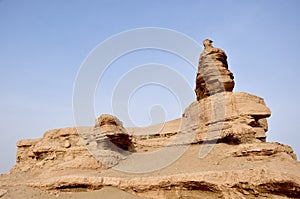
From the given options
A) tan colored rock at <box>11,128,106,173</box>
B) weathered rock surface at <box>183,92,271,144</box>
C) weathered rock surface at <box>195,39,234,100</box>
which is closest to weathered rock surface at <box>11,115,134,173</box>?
tan colored rock at <box>11,128,106,173</box>

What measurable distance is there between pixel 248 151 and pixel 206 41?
7.90m

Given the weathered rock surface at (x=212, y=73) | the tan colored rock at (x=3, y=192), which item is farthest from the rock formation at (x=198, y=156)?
the tan colored rock at (x=3, y=192)

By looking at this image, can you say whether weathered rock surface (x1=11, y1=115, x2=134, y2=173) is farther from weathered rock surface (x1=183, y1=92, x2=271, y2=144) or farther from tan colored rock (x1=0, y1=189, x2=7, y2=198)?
weathered rock surface (x1=183, y1=92, x2=271, y2=144)

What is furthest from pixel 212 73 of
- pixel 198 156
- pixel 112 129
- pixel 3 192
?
pixel 3 192

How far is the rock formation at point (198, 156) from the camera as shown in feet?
23.7

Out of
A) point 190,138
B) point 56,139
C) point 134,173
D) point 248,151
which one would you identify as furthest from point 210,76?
point 56,139

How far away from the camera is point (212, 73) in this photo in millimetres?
13164

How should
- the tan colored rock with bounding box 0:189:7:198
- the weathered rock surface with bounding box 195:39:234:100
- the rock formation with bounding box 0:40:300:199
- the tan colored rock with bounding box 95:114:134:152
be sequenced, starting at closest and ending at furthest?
the rock formation with bounding box 0:40:300:199 → the tan colored rock with bounding box 0:189:7:198 → the weathered rock surface with bounding box 195:39:234:100 → the tan colored rock with bounding box 95:114:134:152

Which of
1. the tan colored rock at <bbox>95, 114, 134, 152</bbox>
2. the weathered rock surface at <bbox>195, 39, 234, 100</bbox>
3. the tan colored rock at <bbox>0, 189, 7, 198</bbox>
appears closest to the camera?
the tan colored rock at <bbox>0, 189, 7, 198</bbox>

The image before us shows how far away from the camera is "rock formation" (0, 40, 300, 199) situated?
7227 millimetres

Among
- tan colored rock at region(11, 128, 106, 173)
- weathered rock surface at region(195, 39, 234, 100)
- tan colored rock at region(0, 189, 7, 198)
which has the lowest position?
tan colored rock at region(0, 189, 7, 198)

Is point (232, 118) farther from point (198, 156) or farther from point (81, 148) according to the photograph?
point (81, 148)

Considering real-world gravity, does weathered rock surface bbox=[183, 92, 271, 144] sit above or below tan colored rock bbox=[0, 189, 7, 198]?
above

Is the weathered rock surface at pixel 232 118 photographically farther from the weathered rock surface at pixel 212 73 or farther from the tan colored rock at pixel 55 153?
the tan colored rock at pixel 55 153
